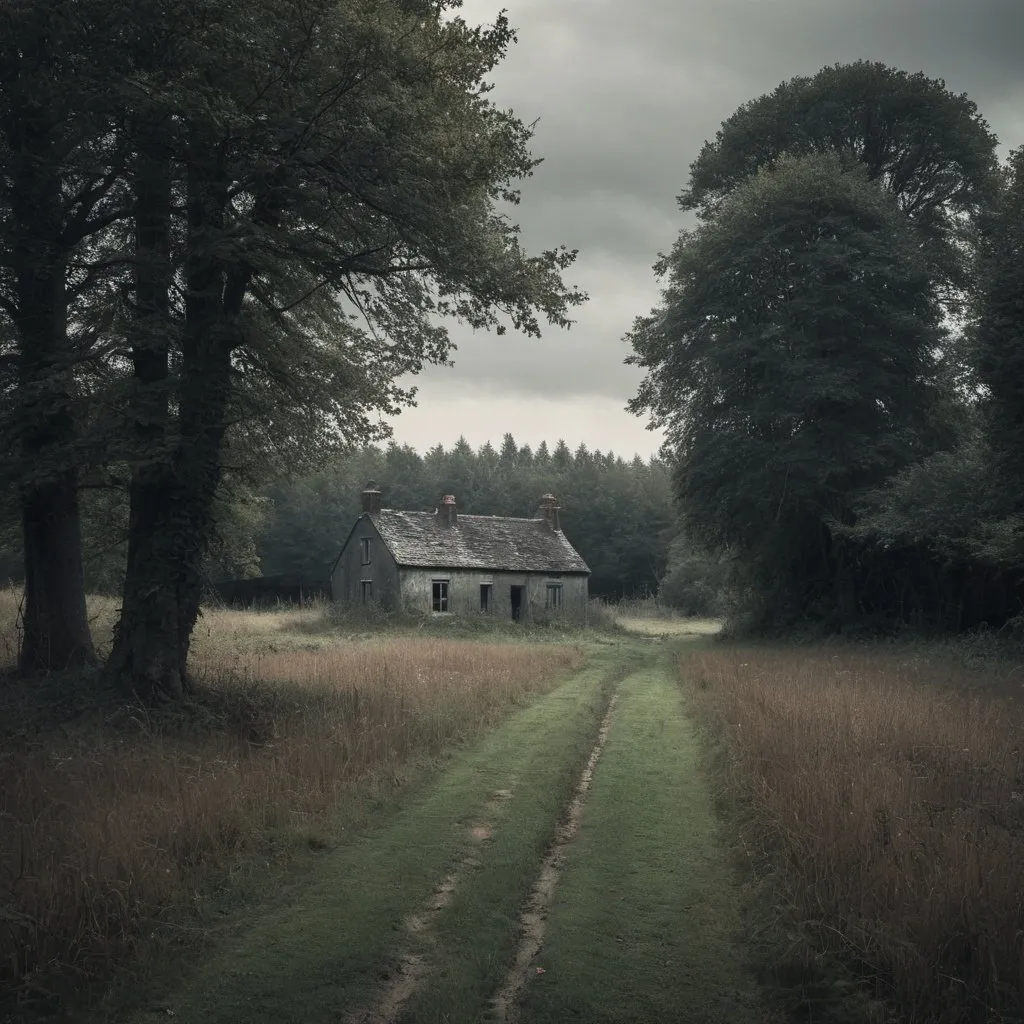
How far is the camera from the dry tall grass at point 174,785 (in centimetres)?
586

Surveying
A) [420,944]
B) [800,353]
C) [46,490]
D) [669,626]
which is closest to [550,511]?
[669,626]

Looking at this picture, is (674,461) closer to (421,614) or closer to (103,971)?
(421,614)

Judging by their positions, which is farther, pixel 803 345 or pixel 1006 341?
pixel 803 345

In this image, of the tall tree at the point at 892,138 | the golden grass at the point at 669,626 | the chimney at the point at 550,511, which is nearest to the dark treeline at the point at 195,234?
the tall tree at the point at 892,138

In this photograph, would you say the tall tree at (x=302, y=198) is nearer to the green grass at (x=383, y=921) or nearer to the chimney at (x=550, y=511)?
the green grass at (x=383, y=921)

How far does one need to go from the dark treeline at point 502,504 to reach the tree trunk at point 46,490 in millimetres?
57511

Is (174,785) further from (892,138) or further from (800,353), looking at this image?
(892,138)

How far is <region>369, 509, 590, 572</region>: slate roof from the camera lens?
152ft

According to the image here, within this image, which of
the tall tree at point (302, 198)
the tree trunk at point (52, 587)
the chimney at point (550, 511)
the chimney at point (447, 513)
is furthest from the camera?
the chimney at point (550, 511)

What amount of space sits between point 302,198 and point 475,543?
36835mm

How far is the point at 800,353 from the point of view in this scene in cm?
2984

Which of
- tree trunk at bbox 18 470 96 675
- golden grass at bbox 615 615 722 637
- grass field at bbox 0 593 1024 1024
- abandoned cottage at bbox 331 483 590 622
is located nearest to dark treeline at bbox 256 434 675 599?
golden grass at bbox 615 615 722 637

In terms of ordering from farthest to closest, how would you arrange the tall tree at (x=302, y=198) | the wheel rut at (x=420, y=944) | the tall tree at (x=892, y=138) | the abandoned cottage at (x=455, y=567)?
the abandoned cottage at (x=455, y=567) → the tall tree at (x=892, y=138) → the tall tree at (x=302, y=198) → the wheel rut at (x=420, y=944)

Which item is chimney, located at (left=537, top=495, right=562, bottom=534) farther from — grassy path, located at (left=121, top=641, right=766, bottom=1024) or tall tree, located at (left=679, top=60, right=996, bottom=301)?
grassy path, located at (left=121, top=641, right=766, bottom=1024)
